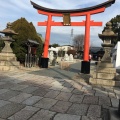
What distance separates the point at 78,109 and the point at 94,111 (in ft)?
1.23

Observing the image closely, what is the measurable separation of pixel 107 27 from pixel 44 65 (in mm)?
7180

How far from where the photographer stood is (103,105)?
5.16 m

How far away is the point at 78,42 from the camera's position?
72.4 m

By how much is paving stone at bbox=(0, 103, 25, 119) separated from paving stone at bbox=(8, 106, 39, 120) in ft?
0.38

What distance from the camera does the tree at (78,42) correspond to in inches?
2754

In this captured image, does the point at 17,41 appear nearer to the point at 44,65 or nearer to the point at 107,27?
the point at 44,65

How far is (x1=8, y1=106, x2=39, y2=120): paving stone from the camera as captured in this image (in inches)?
154

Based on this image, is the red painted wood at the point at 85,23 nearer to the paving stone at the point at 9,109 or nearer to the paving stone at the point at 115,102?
the paving stone at the point at 115,102

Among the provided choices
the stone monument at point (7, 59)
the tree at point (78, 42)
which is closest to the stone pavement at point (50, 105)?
the stone monument at point (7, 59)

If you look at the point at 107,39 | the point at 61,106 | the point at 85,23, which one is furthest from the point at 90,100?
the point at 85,23

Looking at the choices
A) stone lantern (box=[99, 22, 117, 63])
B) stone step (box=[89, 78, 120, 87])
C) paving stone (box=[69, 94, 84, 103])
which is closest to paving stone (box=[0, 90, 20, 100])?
paving stone (box=[69, 94, 84, 103])

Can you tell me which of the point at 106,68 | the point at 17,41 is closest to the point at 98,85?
the point at 106,68

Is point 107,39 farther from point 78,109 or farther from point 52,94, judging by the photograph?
point 78,109

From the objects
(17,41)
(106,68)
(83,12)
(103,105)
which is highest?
(83,12)
